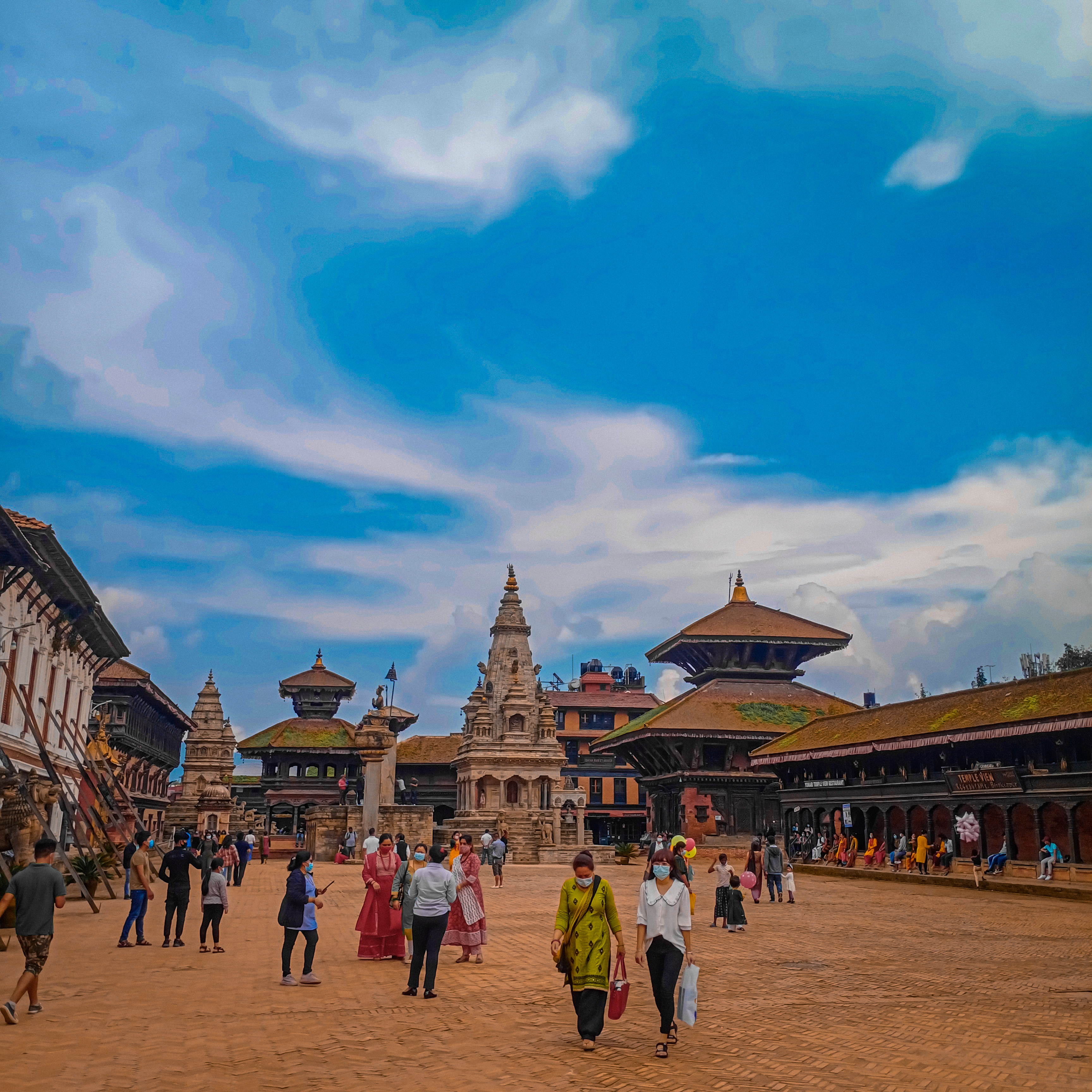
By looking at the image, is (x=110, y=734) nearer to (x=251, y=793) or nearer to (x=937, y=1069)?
(x=251, y=793)

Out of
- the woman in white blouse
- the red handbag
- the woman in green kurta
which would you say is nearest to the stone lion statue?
the woman in green kurta

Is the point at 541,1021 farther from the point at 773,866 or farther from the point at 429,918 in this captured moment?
the point at 773,866

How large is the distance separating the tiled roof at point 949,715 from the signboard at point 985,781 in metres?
1.24

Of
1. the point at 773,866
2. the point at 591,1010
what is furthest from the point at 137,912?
the point at 773,866

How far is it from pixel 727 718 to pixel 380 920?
40105mm

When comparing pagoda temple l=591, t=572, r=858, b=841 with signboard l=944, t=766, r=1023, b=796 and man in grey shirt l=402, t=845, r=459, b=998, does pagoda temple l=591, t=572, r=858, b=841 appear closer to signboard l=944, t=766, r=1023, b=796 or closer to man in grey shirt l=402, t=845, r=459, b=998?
signboard l=944, t=766, r=1023, b=796

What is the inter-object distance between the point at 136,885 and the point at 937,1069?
11010mm

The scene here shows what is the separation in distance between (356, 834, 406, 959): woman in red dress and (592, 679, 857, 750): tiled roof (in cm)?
3687

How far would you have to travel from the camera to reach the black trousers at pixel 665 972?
27.3 feet

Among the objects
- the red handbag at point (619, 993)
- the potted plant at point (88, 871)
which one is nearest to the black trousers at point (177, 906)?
the potted plant at point (88, 871)

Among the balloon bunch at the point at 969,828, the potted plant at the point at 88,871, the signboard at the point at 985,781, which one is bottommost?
the potted plant at the point at 88,871

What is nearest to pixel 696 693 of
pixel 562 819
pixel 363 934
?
pixel 562 819

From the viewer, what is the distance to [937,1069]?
789cm

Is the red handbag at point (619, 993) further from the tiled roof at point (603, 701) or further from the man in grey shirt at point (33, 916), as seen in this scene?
the tiled roof at point (603, 701)
